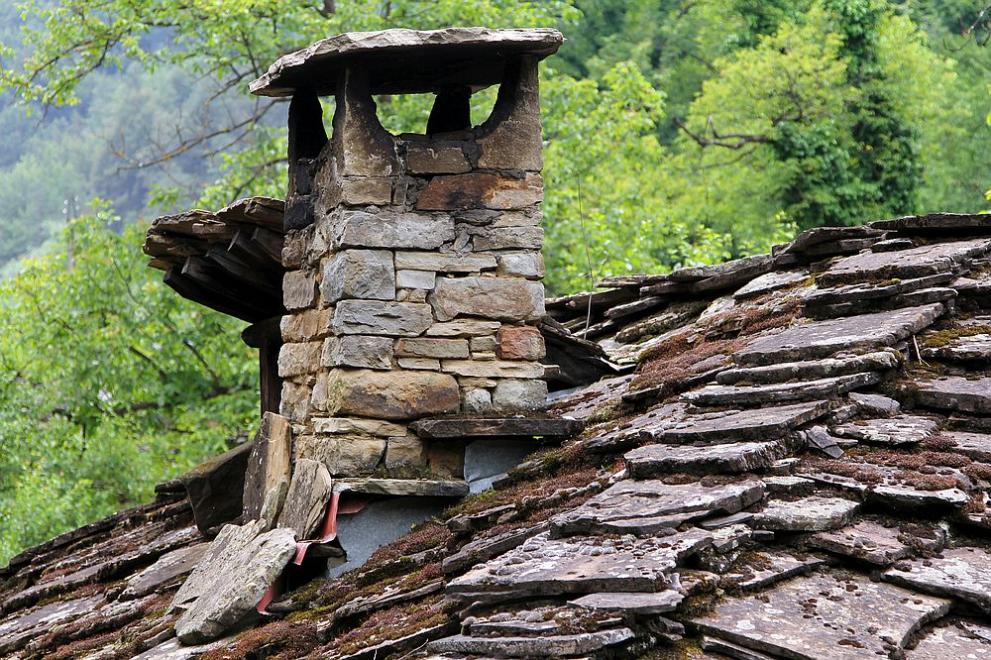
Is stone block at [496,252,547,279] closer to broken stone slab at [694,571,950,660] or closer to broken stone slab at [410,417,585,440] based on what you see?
broken stone slab at [410,417,585,440]

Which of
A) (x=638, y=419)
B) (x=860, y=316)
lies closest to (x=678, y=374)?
(x=638, y=419)

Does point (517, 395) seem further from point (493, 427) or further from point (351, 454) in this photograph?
point (351, 454)

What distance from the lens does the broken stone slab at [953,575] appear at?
3.04 meters

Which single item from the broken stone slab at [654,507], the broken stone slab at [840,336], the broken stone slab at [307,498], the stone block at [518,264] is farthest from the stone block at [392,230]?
the broken stone slab at [654,507]

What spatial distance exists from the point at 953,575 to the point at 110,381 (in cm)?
1374

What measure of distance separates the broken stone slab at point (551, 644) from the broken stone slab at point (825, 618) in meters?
0.25

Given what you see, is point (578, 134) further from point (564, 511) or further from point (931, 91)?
point (564, 511)

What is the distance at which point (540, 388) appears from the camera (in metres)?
5.15

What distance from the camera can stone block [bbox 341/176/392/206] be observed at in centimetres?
498

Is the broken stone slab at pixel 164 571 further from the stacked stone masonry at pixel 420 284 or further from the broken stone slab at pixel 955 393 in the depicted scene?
the broken stone slab at pixel 955 393

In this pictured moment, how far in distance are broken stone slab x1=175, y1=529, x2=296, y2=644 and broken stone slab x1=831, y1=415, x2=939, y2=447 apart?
6.81 ft

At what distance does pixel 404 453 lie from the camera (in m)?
4.93

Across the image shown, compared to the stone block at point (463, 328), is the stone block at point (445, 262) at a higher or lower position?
higher

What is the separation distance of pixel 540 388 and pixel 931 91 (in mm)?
22594
